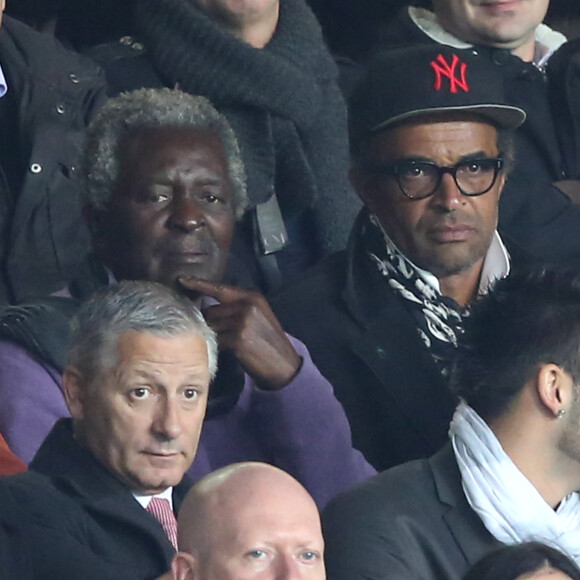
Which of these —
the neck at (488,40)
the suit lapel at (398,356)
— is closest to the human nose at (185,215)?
the suit lapel at (398,356)

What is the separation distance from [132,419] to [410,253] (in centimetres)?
119

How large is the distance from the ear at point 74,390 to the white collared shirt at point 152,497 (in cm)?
18

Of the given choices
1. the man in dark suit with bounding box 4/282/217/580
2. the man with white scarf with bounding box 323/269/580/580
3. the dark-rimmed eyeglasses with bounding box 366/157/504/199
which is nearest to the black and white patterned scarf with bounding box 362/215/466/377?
the dark-rimmed eyeglasses with bounding box 366/157/504/199

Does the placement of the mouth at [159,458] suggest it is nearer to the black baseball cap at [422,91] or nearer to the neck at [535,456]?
the neck at [535,456]

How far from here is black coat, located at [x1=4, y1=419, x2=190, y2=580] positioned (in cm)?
361

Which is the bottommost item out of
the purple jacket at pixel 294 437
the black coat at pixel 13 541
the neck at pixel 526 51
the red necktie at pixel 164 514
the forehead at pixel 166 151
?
the purple jacket at pixel 294 437

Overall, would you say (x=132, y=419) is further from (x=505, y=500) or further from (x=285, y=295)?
(x=285, y=295)

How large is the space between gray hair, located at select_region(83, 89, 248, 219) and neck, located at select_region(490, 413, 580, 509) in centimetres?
93

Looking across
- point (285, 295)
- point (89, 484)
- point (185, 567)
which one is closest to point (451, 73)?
point (285, 295)

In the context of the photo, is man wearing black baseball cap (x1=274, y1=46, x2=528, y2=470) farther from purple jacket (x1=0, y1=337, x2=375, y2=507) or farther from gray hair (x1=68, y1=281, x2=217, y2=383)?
gray hair (x1=68, y1=281, x2=217, y2=383)

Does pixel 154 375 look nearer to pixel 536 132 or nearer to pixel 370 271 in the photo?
pixel 370 271

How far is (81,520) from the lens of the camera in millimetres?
3750

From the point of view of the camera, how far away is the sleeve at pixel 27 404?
4207 mm

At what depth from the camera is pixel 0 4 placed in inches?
189
